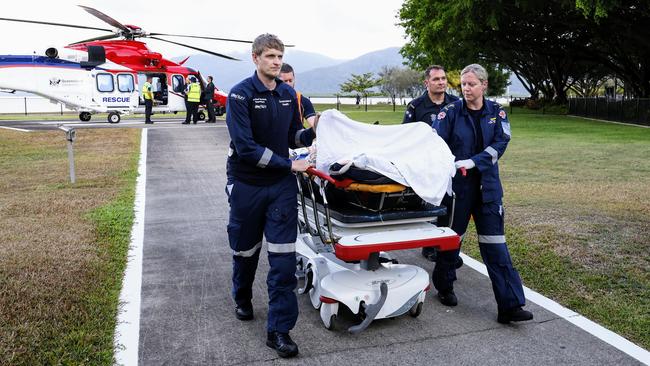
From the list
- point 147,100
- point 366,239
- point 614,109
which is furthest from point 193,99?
point 614,109

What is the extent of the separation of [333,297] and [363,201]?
763mm

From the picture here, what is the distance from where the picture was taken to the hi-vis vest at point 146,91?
2394 centimetres

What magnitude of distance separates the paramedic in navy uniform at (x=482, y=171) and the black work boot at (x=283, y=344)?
159 centimetres

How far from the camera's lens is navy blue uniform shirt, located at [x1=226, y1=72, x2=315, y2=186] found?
151 inches

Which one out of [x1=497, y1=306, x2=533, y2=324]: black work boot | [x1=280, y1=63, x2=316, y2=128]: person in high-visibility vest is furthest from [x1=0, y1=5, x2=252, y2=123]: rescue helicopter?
[x1=497, y1=306, x2=533, y2=324]: black work boot

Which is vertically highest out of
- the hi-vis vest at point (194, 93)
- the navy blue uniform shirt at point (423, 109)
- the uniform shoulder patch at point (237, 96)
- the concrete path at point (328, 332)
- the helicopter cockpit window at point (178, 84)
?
the helicopter cockpit window at point (178, 84)

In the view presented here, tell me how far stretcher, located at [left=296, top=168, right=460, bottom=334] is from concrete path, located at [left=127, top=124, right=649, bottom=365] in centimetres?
19

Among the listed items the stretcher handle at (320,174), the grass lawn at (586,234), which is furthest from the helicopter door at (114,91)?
→ the stretcher handle at (320,174)

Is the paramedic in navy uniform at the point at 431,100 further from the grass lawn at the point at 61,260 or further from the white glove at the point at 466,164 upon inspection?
the grass lawn at the point at 61,260

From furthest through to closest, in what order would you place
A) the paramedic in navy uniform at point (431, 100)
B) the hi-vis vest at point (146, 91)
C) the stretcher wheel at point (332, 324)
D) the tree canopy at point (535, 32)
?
the tree canopy at point (535, 32), the hi-vis vest at point (146, 91), the paramedic in navy uniform at point (431, 100), the stretcher wheel at point (332, 324)

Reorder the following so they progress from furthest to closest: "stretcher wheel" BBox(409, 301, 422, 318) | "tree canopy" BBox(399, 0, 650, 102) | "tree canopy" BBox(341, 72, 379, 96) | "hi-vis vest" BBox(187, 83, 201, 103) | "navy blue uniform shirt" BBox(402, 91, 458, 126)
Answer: "tree canopy" BBox(341, 72, 379, 96), "tree canopy" BBox(399, 0, 650, 102), "hi-vis vest" BBox(187, 83, 201, 103), "navy blue uniform shirt" BBox(402, 91, 458, 126), "stretcher wheel" BBox(409, 301, 422, 318)

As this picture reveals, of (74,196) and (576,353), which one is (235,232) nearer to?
(576,353)

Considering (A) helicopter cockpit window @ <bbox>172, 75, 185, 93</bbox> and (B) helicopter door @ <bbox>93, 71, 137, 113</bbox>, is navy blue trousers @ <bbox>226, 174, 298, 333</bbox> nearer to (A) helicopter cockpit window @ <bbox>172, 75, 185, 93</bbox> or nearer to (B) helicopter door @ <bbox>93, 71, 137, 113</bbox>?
(B) helicopter door @ <bbox>93, 71, 137, 113</bbox>

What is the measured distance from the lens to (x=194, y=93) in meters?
22.9
